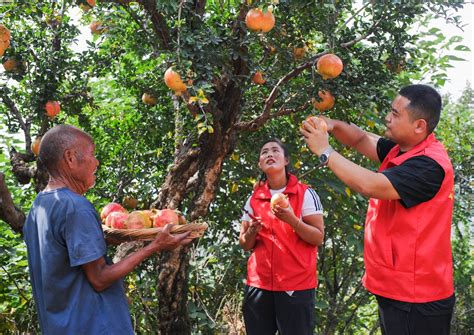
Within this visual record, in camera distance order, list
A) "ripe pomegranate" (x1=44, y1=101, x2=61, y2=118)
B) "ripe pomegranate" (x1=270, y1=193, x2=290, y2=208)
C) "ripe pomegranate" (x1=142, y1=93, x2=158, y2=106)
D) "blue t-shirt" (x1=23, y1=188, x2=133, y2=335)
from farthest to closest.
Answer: "ripe pomegranate" (x1=142, y1=93, x2=158, y2=106) < "ripe pomegranate" (x1=44, y1=101, x2=61, y2=118) < "ripe pomegranate" (x1=270, y1=193, x2=290, y2=208) < "blue t-shirt" (x1=23, y1=188, x2=133, y2=335)

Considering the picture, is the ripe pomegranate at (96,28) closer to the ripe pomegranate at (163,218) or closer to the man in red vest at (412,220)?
the ripe pomegranate at (163,218)

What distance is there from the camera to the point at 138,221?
2359mm

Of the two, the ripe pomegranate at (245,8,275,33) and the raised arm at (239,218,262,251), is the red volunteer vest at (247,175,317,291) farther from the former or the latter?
the ripe pomegranate at (245,8,275,33)

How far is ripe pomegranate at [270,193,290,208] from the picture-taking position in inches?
107

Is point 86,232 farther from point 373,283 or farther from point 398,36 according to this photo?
point 398,36

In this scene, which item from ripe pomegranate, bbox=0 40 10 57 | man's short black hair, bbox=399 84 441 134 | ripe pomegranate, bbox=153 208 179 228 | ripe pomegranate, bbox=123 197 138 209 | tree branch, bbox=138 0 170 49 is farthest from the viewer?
ripe pomegranate, bbox=123 197 138 209

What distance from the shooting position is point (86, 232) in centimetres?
173

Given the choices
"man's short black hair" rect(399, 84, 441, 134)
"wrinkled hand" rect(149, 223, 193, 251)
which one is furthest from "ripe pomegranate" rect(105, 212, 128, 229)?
"man's short black hair" rect(399, 84, 441, 134)

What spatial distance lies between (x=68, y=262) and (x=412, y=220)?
1339 mm

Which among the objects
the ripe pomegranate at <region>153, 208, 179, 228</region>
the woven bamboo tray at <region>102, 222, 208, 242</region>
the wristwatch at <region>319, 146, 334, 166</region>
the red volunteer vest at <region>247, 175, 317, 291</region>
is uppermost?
the wristwatch at <region>319, 146, 334, 166</region>

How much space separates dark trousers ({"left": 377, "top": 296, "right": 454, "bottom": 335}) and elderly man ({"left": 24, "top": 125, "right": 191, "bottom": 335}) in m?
1.09

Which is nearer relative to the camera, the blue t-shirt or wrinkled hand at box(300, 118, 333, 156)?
the blue t-shirt

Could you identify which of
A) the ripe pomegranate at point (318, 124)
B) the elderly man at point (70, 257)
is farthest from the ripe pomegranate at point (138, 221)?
the ripe pomegranate at point (318, 124)

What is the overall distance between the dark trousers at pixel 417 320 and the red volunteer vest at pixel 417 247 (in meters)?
0.04
